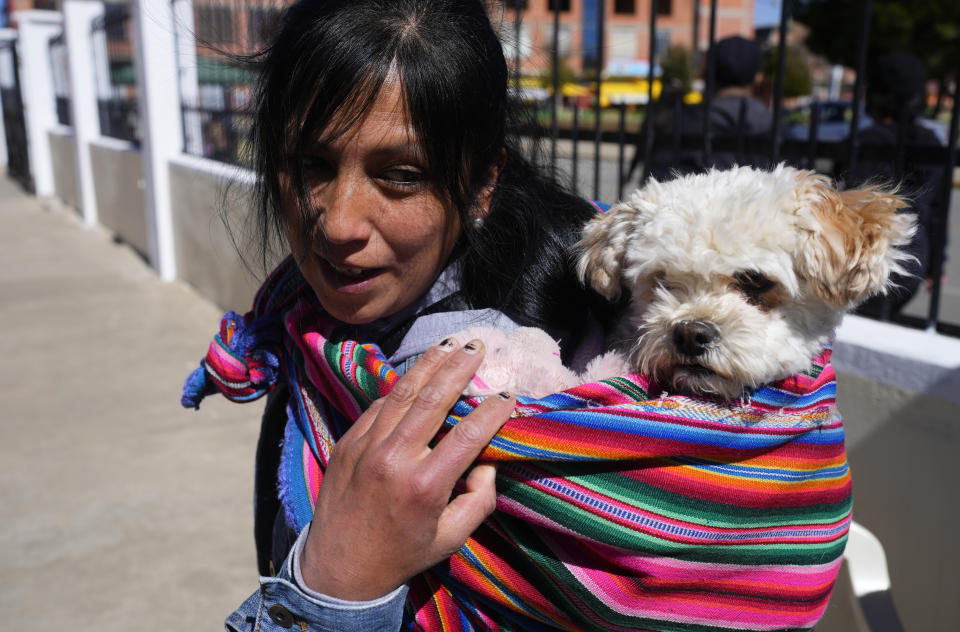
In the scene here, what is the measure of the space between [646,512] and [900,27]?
28.8 metres

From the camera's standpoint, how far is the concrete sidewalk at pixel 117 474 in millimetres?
3111

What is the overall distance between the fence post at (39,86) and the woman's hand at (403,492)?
1497 centimetres

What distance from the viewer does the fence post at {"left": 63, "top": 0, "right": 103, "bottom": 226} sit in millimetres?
10328

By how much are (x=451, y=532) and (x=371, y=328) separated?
457mm

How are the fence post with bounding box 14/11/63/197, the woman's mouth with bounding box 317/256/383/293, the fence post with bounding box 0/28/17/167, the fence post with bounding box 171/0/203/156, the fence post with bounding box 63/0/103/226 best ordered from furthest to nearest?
the fence post with bounding box 0/28/17/167
the fence post with bounding box 14/11/63/197
the fence post with bounding box 63/0/103/226
the fence post with bounding box 171/0/203/156
the woman's mouth with bounding box 317/256/383/293

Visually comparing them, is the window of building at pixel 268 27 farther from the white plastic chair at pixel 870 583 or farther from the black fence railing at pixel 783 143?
the white plastic chair at pixel 870 583

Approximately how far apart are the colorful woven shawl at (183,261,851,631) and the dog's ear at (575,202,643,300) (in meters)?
0.24

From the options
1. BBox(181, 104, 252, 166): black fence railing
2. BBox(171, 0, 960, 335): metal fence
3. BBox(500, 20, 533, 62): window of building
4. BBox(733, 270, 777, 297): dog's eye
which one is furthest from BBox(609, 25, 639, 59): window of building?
BBox(181, 104, 252, 166): black fence railing

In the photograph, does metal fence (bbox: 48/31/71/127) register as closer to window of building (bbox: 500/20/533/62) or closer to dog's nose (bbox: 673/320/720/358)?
window of building (bbox: 500/20/533/62)

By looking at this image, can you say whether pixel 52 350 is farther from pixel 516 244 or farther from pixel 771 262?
pixel 771 262

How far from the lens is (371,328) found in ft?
4.65

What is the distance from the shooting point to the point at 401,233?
4.21ft

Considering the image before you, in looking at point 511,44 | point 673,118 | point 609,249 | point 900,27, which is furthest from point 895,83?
point 900,27

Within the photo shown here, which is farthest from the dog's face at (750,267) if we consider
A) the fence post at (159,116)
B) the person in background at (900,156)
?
the fence post at (159,116)
